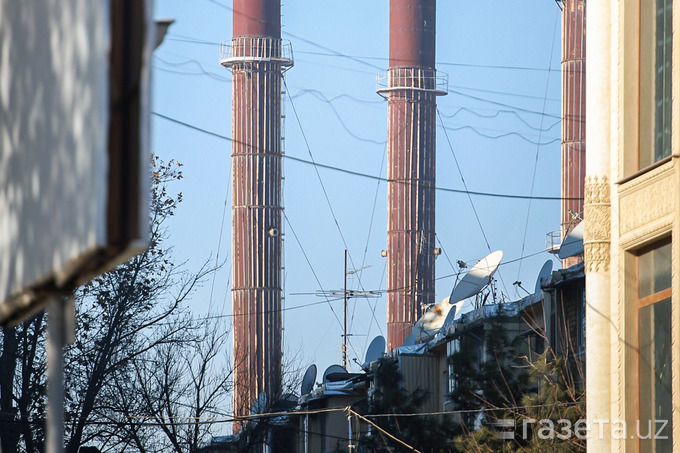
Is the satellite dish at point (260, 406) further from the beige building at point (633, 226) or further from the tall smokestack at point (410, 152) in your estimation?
the beige building at point (633, 226)

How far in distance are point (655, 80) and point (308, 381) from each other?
4002cm

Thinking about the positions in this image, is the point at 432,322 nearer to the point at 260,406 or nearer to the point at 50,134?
the point at 260,406

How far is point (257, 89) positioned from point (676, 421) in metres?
80.9

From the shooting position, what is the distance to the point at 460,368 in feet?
99.2

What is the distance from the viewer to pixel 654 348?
15211mm

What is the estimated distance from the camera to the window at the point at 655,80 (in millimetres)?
15031

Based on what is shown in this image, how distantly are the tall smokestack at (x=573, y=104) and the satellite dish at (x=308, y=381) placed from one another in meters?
26.3

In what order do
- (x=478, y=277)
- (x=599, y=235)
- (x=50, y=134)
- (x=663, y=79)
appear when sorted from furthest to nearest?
(x=478, y=277), (x=599, y=235), (x=663, y=79), (x=50, y=134)

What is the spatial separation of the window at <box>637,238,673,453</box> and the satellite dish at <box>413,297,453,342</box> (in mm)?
28825

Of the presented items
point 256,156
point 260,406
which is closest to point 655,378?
point 260,406

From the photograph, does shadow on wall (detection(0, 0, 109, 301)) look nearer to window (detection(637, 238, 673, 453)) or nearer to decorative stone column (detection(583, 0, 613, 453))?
window (detection(637, 238, 673, 453))

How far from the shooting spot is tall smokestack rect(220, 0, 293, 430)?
297 ft

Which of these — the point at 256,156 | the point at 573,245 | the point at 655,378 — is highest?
the point at 256,156

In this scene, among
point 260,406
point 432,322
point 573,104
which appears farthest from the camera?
point 573,104
